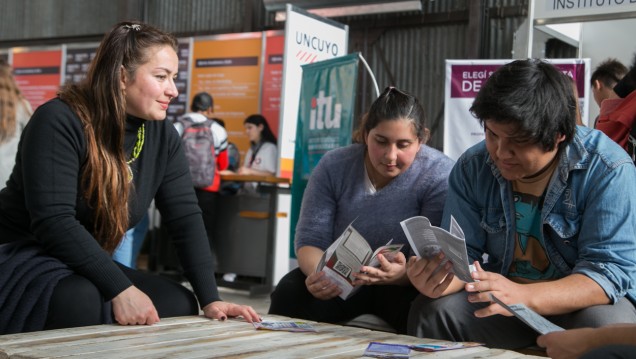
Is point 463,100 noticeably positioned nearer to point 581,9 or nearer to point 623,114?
point 581,9

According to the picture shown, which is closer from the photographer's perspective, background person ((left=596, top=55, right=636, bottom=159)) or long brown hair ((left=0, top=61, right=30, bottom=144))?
background person ((left=596, top=55, right=636, bottom=159))

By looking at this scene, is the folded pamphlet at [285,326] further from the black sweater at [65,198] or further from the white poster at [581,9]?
the white poster at [581,9]

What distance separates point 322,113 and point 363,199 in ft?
7.05

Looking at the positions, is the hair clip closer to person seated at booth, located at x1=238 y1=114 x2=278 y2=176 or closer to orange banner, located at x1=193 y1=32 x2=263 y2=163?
person seated at booth, located at x1=238 y1=114 x2=278 y2=176

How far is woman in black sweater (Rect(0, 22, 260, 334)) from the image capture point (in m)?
2.20

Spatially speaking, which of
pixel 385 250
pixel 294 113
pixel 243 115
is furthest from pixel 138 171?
pixel 243 115

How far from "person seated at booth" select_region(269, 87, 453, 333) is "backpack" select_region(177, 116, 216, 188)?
323 cm

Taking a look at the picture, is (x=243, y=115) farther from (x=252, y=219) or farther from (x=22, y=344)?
(x=22, y=344)

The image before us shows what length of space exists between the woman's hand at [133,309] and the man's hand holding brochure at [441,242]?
70 centimetres

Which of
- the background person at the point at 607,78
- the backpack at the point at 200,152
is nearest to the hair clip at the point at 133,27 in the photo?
the background person at the point at 607,78

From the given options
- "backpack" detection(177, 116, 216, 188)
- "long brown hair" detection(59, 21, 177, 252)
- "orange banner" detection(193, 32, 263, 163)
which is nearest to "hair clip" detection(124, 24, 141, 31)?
"long brown hair" detection(59, 21, 177, 252)

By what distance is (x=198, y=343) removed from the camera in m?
1.86

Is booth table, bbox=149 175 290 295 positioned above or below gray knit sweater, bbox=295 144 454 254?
below

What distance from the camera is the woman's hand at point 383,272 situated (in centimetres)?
241
